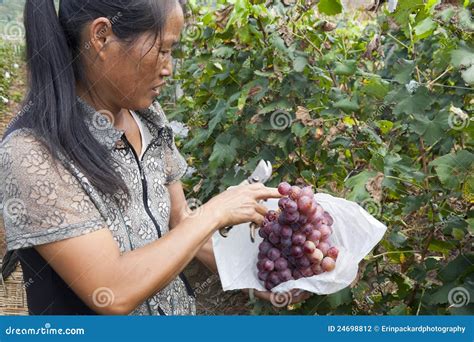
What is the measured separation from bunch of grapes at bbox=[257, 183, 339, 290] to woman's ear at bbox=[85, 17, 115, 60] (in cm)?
57

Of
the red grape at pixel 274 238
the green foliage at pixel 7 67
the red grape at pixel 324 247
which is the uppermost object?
the red grape at pixel 274 238

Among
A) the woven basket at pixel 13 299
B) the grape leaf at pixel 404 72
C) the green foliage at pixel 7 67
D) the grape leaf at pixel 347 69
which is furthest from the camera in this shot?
the green foliage at pixel 7 67

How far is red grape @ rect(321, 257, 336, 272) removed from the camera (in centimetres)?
186

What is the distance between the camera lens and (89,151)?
63.7 inches

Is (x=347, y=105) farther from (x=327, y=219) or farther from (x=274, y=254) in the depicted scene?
(x=274, y=254)

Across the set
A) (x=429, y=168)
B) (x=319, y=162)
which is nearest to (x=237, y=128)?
(x=319, y=162)

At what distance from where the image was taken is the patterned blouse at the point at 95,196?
5.03 ft

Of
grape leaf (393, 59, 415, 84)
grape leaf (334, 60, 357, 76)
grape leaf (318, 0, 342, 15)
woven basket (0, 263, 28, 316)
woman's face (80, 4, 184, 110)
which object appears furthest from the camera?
woven basket (0, 263, 28, 316)

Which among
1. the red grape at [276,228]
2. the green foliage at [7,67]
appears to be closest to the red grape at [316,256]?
the red grape at [276,228]

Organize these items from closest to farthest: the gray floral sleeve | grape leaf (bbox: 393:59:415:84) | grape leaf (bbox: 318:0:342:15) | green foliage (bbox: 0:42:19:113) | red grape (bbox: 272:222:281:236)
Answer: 1. the gray floral sleeve
2. red grape (bbox: 272:222:281:236)
3. grape leaf (bbox: 393:59:415:84)
4. grape leaf (bbox: 318:0:342:15)
5. green foliage (bbox: 0:42:19:113)

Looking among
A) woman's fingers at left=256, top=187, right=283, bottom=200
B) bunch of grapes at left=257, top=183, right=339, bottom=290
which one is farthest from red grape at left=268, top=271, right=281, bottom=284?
woman's fingers at left=256, top=187, right=283, bottom=200

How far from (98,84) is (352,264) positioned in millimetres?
776

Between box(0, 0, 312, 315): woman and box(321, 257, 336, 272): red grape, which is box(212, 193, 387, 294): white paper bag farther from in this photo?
box(0, 0, 312, 315): woman

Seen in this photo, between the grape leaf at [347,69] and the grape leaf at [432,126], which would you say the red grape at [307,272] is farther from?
the grape leaf at [347,69]
